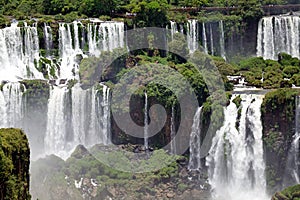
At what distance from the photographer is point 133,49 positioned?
3897 cm

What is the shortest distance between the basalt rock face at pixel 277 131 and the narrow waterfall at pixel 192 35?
1106 cm

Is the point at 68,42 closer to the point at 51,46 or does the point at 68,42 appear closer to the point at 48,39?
the point at 51,46

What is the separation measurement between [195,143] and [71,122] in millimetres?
6371

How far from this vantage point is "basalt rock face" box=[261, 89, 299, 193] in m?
30.4

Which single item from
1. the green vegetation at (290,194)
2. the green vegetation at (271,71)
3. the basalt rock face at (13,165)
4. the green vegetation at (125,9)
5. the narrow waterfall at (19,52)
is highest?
the green vegetation at (125,9)

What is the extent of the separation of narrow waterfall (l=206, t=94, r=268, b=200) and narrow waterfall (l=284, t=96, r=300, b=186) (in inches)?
44.7

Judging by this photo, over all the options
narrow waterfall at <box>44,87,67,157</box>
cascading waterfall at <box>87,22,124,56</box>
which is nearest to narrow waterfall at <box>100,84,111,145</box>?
narrow waterfall at <box>44,87,67,157</box>

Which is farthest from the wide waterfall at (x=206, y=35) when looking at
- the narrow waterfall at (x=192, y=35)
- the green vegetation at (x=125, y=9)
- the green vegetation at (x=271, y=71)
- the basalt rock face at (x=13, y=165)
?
the basalt rock face at (x=13, y=165)

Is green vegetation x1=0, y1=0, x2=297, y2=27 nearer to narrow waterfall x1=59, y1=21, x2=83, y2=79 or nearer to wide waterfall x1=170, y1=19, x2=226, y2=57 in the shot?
wide waterfall x1=170, y1=19, x2=226, y2=57

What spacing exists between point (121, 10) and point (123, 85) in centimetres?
1130

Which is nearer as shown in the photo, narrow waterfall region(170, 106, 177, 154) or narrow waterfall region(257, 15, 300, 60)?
narrow waterfall region(170, 106, 177, 154)

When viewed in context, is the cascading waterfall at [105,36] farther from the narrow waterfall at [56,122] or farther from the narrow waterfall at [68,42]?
the narrow waterfall at [56,122]

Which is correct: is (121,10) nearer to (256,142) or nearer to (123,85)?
(123,85)

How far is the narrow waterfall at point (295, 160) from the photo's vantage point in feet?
99.4
